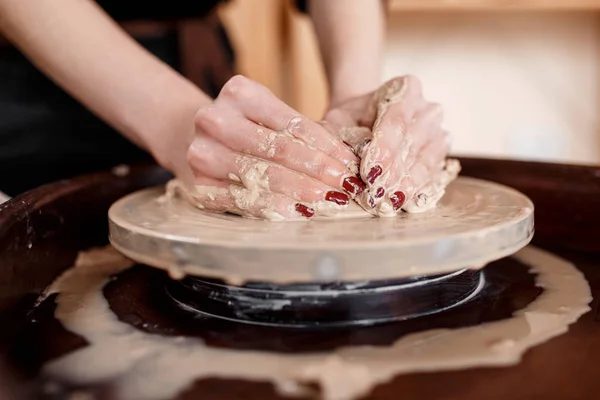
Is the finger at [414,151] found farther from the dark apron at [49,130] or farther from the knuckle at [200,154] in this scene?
the dark apron at [49,130]

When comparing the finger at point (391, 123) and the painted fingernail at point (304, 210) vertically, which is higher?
the finger at point (391, 123)

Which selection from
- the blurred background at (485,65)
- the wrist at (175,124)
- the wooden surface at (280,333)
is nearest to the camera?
the wooden surface at (280,333)

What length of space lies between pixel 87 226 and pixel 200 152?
244 mm

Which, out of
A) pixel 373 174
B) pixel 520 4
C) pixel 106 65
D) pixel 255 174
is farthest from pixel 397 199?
pixel 520 4

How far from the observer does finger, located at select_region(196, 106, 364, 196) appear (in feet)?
2.01

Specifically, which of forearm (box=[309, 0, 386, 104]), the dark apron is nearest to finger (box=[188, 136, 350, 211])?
forearm (box=[309, 0, 386, 104])

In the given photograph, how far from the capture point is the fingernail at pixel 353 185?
0.62m

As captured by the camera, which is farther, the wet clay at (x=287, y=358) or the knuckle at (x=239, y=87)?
the knuckle at (x=239, y=87)

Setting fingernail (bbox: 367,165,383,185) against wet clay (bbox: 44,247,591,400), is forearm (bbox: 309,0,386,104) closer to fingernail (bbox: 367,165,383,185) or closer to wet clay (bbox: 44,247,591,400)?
fingernail (bbox: 367,165,383,185)

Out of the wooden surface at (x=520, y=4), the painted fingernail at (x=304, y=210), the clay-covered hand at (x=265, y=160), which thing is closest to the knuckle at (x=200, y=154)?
the clay-covered hand at (x=265, y=160)

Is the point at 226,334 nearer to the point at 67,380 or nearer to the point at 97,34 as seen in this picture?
the point at 67,380

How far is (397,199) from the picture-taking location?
622 millimetres

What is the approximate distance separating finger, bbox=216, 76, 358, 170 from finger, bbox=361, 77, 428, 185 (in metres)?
0.02

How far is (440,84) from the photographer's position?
1934 mm
